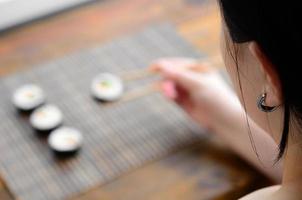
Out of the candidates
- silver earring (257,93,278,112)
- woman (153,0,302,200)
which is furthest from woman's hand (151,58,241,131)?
silver earring (257,93,278,112)

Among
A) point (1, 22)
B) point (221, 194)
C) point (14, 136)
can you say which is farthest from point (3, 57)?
point (221, 194)

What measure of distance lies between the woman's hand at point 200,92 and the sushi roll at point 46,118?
20 centimetres

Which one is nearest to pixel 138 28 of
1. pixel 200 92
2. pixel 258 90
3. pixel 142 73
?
pixel 142 73

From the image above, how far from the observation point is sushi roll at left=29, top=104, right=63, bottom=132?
3.19 ft

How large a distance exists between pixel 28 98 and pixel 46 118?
0.06m

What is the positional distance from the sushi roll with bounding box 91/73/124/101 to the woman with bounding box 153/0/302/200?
0.09 meters

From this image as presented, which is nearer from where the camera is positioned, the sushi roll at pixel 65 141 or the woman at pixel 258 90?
the woman at pixel 258 90

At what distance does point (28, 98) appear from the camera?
102 centimetres

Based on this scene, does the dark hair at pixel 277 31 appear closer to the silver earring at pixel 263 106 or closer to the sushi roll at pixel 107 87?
the silver earring at pixel 263 106

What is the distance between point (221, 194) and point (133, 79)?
1.00 feet

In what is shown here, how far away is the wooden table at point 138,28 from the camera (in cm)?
90

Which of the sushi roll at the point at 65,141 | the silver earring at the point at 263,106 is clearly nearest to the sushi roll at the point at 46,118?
the sushi roll at the point at 65,141

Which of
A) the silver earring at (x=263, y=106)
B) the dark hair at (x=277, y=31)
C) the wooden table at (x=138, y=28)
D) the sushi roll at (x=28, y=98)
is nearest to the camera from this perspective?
the dark hair at (x=277, y=31)

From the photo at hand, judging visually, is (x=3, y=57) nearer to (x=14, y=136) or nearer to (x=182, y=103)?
(x=14, y=136)
